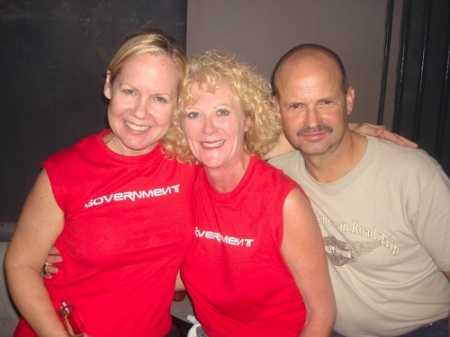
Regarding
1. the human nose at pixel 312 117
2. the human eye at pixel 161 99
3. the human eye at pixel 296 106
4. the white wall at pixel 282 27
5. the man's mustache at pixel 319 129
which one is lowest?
the man's mustache at pixel 319 129

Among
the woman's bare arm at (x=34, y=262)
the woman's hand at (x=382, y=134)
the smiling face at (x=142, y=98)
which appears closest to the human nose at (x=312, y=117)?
the woman's hand at (x=382, y=134)

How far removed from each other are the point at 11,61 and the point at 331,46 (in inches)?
Result: 99.0

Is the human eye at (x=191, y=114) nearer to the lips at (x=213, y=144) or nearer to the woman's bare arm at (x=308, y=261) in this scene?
the lips at (x=213, y=144)

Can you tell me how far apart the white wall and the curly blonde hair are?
1.36 metres

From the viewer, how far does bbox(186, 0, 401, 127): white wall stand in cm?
304

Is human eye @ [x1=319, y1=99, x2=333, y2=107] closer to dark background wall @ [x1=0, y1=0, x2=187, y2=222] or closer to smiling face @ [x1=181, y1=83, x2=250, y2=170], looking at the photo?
smiling face @ [x1=181, y1=83, x2=250, y2=170]

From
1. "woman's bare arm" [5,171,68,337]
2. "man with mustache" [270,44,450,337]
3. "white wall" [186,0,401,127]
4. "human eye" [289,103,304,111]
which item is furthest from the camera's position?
"white wall" [186,0,401,127]

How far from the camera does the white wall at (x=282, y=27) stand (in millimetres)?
3043

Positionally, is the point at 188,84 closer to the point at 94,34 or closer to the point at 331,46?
the point at 94,34

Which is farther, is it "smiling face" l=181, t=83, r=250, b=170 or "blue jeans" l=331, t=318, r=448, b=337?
"blue jeans" l=331, t=318, r=448, b=337

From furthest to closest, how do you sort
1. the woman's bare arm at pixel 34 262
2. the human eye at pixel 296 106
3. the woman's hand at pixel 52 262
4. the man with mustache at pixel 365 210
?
the human eye at pixel 296 106, the man with mustache at pixel 365 210, the woman's hand at pixel 52 262, the woman's bare arm at pixel 34 262

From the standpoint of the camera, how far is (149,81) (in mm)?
1590

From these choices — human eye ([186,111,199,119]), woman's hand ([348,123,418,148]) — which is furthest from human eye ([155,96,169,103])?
woman's hand ([348,123,418,148])

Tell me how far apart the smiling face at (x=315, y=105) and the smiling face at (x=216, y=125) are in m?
0.32
